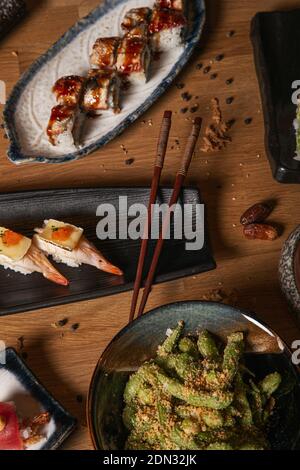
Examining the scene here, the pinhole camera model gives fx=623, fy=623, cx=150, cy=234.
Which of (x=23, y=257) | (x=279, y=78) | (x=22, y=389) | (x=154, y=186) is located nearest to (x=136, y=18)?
(x=279, y=78)

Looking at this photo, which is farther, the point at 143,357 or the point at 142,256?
the point at 142,256

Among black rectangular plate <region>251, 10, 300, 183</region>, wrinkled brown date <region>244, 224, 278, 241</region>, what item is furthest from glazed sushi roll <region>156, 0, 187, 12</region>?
wrinkled brown date <region>244, 224, 278, 241</region>

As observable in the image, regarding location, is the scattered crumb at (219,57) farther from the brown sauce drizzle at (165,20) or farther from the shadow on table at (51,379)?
the shadow on table at (51,379)

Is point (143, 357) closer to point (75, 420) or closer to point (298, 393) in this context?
point (75, 420)

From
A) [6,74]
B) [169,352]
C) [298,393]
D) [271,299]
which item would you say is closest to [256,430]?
[298,393]

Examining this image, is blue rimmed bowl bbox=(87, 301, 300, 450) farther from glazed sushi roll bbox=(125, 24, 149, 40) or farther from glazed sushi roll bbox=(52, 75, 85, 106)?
glazed sushi roll bbox=(125, 24, 149, 40)

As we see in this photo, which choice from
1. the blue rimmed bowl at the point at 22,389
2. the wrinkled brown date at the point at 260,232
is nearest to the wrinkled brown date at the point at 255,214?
the wrinkled brown date at the point at 260,232

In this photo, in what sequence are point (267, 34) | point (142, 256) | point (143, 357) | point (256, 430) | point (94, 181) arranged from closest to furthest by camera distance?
point (256, 430), point (143, 357), point (142, 256), point (94, 181), point (267, 34)
